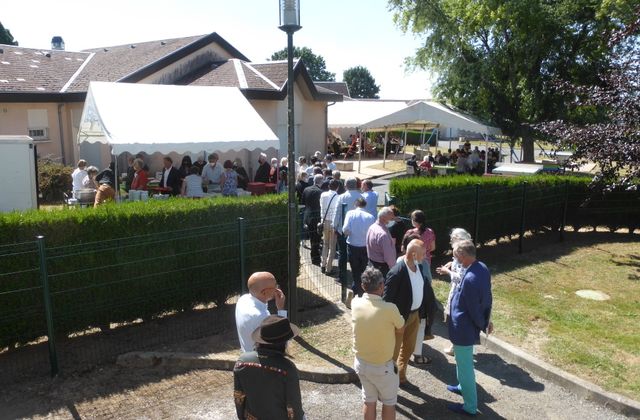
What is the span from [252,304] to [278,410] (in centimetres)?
110

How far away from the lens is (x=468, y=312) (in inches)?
198

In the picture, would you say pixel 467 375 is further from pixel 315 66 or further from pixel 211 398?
pixel 315 66

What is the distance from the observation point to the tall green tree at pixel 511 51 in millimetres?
24562

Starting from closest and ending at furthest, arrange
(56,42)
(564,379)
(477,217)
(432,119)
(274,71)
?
(564,379)
(477,217)
(274,71)
(432,119)
(56,42)

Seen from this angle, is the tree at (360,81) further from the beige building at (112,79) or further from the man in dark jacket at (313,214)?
the man in dark jacket at (313,214)

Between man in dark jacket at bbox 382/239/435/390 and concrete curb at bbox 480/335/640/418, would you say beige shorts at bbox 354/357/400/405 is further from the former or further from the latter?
concrete curb at bbox 480/335/640/418

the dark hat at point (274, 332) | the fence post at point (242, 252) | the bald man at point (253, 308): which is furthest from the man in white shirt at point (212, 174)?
the dark hat at point (274, 332)

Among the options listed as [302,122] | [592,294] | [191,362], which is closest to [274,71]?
[302,122]

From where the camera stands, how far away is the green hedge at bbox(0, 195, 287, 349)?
600 cm

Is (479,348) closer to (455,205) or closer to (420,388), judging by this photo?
(420,388)

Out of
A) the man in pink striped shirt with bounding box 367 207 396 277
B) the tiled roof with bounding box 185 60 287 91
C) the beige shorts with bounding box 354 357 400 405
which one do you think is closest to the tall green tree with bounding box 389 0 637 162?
the tiled roof with bounding box 185 60 287 91

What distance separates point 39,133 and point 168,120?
28.9 feet

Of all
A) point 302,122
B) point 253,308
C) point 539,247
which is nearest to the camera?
point 253,308

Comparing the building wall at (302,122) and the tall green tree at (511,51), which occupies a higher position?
the tall green tree at (511,51)
